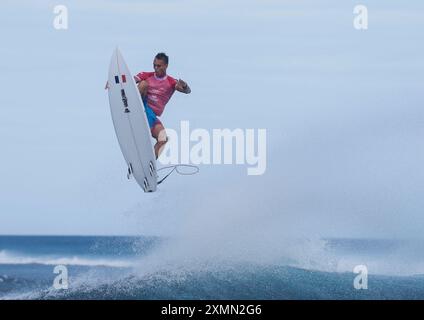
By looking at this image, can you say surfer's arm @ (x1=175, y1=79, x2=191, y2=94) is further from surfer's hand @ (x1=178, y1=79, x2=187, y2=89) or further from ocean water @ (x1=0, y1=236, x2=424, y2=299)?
ocean water @ (x1=0, y1=236, x2=424, y2=299)

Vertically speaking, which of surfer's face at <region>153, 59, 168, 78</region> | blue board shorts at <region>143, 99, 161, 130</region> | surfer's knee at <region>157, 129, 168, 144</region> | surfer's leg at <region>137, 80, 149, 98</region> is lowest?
surfer's knee at <region>157, 129, 168, 144</region>

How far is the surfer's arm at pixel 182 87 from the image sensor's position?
15.0m

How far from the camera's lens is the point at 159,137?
1500 centimetres

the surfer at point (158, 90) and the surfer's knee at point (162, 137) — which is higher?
the surfer at point (158, 90)

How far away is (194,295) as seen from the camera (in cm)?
1534

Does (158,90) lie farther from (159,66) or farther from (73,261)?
(73,261)

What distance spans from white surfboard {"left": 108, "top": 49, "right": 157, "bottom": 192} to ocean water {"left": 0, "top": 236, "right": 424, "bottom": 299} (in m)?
0.61

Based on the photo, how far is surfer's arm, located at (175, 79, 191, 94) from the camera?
49.2ft

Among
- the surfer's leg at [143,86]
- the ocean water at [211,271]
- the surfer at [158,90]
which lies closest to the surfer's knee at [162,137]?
the surfer at [158,90]

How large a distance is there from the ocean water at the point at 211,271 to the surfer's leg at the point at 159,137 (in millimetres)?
841

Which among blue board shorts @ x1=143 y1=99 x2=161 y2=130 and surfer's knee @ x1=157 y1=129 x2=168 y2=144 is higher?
blue board shorts @ x1=143 y1=99 x2=161 y2=130

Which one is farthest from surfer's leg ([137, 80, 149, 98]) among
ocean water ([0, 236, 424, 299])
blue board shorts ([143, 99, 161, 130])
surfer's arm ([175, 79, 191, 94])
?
ocean water ([0, 236, 424, 299])

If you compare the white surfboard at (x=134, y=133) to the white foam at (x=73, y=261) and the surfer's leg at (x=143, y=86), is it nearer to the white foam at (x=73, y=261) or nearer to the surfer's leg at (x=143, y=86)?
the surfer's leg at (x=143, y=86)

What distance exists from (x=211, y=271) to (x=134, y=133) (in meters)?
1.56
